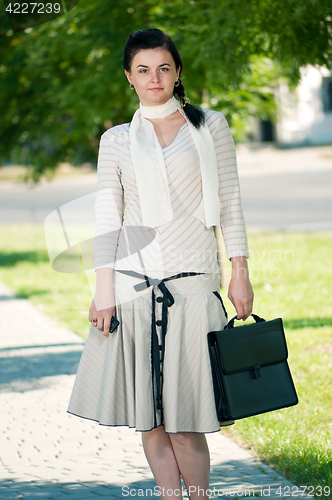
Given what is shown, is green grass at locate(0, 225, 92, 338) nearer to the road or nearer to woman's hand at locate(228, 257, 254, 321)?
the road

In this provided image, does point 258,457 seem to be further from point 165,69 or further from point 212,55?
point 212,55

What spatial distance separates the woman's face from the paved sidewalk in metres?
1.94

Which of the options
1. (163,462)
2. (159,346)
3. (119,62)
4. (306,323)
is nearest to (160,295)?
(159,346)

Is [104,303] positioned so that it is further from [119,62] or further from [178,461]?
[119,62]

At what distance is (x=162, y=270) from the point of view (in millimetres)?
2650

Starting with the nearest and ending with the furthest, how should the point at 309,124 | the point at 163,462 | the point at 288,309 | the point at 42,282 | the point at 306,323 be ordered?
1. the point at 163,462
2. the point at 306,323
3. the point at 288,309
4. the point at 42,282
5. the point at 309,124

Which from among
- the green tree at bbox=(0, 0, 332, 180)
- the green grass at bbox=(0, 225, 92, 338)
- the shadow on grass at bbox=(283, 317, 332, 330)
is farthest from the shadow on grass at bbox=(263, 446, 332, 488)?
the green grass at bbox=(0, 225, 92, 338)

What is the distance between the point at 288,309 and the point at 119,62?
11.5 ft

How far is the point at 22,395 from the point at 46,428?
0.83 meters

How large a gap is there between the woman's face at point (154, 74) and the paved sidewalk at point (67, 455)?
1938mm

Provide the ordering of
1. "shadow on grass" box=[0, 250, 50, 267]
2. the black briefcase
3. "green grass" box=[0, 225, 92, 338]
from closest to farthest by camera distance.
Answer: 1. the black briefcase
2. "green grass" box=[0, 225, 92, 338]
3. "shadow on grass" box=[0, 250, 50, 267]

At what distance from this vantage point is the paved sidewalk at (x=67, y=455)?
3293 mm

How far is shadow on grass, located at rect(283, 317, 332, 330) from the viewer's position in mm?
6736

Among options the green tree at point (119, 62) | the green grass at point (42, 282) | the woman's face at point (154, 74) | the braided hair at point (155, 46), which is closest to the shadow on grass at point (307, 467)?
the braided hair at point (155, 46)
